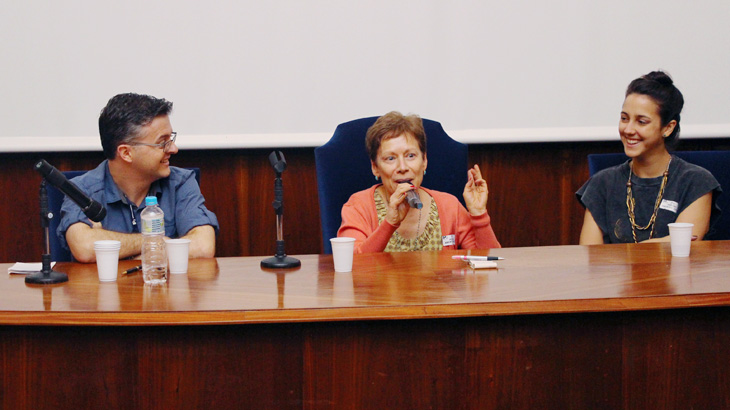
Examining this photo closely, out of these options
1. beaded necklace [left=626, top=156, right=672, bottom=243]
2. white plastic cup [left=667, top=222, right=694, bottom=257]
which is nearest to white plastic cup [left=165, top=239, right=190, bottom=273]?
white plastic cup [left=667, top=222, right=694, bottom=257]

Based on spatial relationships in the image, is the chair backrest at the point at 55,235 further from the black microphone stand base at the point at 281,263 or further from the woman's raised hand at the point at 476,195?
the woman's raised hand at the point at 476,195

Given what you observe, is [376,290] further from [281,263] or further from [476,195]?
[476,195]

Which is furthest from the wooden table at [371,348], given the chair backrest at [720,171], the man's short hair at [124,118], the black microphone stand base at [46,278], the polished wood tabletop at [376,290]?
the chair backrest at [720,171]

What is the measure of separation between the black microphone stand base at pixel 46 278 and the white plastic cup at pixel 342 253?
607 millimetres

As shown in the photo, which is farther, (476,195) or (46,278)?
(476,195)

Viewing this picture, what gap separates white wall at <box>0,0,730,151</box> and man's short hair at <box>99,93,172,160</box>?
29.5 inches

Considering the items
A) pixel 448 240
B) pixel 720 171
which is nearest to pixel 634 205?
pixel 720 171

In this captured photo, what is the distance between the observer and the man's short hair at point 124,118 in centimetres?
227

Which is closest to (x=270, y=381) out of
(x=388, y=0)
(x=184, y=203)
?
(x=184, y=203)

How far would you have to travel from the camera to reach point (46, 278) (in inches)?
65.4

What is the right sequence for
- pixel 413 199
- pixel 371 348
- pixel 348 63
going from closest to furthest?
pixel 371 348
pixel 413 199
pixel 348 63

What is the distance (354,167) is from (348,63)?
759 millimetres

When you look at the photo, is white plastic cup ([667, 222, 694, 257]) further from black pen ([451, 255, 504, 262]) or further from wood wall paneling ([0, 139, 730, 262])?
wood wall paneling ([0, 139, 730, 262])

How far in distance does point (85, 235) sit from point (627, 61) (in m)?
2.31
